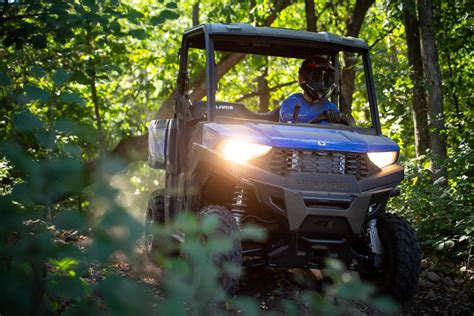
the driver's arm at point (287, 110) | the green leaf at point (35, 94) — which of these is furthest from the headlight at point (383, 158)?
the green leaf at point (35, 94)

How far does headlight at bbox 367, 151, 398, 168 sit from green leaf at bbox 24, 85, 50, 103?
3531 mm

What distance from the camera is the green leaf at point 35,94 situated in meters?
2.04

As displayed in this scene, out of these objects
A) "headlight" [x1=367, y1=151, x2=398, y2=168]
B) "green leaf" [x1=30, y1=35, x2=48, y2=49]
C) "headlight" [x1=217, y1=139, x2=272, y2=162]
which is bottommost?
"headlight" [x1=367, y1=151, x2=398, y2=168]

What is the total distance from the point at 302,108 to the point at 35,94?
4274mm

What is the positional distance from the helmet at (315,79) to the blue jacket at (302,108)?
7 centimetres

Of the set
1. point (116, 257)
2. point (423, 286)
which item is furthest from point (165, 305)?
point (423, 286)

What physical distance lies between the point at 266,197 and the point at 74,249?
10.0 ft

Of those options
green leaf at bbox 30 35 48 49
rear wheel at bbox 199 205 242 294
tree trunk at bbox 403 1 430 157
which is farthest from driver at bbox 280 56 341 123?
tree trunk at bbox 403 1 430 157

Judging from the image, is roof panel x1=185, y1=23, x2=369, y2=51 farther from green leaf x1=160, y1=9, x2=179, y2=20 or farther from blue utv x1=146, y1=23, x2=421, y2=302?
green leaf x1=160, y1=9, x2=179, y2=20

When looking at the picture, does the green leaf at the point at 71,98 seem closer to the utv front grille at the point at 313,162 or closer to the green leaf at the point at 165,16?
the utv front grille at the point at 313,162

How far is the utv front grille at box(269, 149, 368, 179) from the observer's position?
499cm

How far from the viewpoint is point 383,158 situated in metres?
5.38

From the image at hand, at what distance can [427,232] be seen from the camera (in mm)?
7496

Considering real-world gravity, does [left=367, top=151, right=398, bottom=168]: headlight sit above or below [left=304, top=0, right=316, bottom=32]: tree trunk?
below
